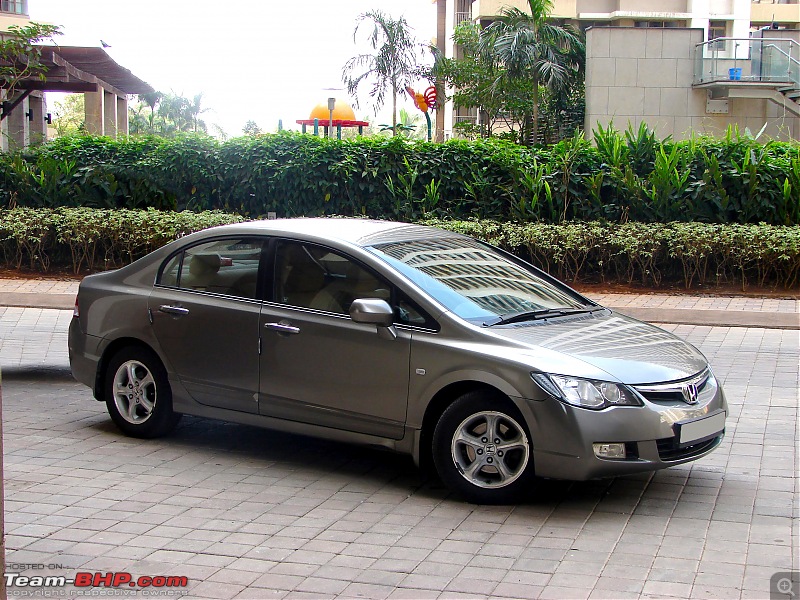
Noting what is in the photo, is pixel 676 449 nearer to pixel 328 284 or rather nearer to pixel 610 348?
pixel 610 348

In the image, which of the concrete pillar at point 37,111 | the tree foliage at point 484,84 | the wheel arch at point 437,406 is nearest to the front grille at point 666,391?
the wheel arch at point 437,406

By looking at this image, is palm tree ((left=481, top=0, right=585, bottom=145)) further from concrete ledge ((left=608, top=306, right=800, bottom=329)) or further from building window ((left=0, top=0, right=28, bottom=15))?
building window ((left=0, top=0, right=28, bottom=15))

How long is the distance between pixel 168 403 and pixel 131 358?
1.42 ft

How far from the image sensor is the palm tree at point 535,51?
3125cm

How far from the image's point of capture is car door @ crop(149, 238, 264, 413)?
6379 millimetres

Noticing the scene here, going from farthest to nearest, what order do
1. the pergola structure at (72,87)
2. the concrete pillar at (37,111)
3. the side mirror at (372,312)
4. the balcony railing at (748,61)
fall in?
the concrete pillar at (37,111) < the balcony railing at (748,61) < the pergola structure at (72,87) < the side mirror at (372,312)

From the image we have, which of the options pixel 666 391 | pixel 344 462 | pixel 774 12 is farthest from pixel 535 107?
pixel 774 12

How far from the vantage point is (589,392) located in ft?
17.2

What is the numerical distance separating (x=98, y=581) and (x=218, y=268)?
277 cm

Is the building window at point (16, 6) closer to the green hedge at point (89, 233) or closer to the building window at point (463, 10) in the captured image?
the building window at point (463, 10)

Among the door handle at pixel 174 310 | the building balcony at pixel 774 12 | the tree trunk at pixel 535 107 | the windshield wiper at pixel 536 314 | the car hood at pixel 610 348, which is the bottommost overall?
the car hood at pixel 610 348

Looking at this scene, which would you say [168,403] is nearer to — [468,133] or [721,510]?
[721,510]

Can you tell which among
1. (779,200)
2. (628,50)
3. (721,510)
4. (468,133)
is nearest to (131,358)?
(721,510)

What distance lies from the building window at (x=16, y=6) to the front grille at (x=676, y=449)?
52.1 meters
